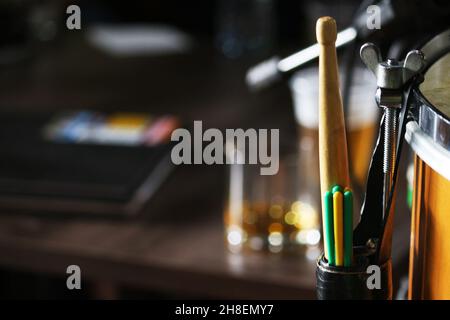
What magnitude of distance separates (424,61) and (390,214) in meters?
0.10

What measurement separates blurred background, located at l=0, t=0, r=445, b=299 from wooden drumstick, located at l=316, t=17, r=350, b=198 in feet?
0.70

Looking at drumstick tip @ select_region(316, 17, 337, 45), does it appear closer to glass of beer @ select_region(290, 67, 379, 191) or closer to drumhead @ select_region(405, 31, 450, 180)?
drumhead @ select_region(405, 31, 450, 180)

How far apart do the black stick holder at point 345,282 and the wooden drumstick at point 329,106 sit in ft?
0.21

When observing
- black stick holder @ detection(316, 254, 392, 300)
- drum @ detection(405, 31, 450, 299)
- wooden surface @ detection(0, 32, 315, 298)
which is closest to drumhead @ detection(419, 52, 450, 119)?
drum @ detection(405, 31, 450, 299)

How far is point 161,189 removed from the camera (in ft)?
3.89

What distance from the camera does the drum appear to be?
0.50 meters

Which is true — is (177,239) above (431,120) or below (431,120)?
below

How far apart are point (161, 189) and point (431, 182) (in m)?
0.70

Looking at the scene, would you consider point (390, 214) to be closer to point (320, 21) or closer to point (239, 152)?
point (320, 21)

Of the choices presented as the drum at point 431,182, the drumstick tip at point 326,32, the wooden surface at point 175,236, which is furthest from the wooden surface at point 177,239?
the drumstick tip at point 326,32

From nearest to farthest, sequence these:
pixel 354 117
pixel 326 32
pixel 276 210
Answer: pixel 326 32
pixel 276 210
pixel 354 117

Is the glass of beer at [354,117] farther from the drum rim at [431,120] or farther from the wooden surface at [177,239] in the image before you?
the drum rim at [431,120]

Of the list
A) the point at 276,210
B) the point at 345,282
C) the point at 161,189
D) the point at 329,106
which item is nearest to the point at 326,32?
the point at 329,106

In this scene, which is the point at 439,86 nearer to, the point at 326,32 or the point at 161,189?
the point at 326,32
